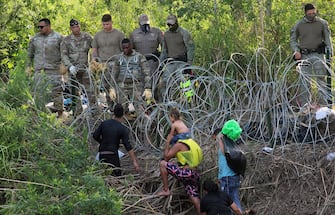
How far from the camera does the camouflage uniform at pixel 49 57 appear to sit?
1078cm

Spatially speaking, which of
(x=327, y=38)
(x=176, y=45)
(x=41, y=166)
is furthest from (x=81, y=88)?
(x=327, y=38)

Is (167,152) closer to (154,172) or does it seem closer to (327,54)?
(154,172)

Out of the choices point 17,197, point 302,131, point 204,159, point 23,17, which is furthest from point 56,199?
point 23,17

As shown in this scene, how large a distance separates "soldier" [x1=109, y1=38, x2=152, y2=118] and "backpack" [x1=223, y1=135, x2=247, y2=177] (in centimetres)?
237

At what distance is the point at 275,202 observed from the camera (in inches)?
328

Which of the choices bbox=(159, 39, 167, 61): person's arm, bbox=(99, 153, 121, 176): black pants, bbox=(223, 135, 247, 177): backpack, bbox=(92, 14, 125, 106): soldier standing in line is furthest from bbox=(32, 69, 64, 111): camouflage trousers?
bbox=(223, 135, 247, 177): backpack

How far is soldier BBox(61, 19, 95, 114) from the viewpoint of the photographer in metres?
10.8

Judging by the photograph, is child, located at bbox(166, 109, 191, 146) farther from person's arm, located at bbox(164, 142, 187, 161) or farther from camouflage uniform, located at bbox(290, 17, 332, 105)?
camouflage uniform, located at bbox(290, 17, 332, 105)

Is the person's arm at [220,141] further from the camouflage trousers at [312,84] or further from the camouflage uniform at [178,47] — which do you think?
the camouflage uniform at [178,47]

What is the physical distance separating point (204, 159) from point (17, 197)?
2437 mm

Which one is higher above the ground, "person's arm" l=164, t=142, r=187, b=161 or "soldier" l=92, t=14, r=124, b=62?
"soldier" l=92, t=14, r=124, b=62

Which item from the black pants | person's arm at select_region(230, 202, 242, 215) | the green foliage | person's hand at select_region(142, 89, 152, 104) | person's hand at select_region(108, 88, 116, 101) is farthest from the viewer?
person's hand at select_region(108, 88, 116, 101)

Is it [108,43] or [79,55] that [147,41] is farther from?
[79,55]

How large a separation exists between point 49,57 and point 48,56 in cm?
2
